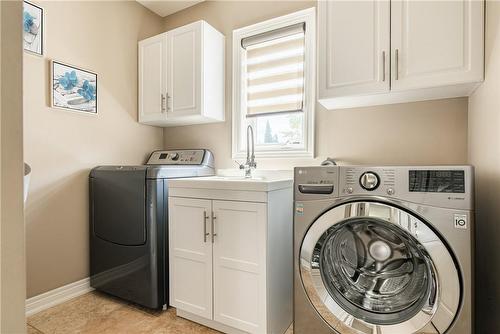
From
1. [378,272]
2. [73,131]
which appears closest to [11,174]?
[378,272]

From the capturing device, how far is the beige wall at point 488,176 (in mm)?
1116

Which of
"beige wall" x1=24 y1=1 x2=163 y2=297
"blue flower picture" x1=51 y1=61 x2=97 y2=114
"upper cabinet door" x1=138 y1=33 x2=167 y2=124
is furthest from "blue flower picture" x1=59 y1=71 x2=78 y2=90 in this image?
"upper cabinet door" x1=138 y1=33 x2=167 y2=124

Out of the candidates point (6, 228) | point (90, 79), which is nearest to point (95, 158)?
point (90, 79)

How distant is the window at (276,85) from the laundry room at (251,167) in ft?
0.05

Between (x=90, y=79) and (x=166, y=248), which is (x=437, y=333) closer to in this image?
(x=166, y=248)

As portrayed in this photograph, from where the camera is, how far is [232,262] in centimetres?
159

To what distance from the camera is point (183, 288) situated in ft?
5.86

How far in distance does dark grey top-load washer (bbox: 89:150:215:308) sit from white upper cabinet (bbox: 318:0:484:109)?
52.1 inches

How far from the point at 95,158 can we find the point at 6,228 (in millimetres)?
2021

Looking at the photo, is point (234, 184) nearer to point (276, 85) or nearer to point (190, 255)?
point (190, 255)

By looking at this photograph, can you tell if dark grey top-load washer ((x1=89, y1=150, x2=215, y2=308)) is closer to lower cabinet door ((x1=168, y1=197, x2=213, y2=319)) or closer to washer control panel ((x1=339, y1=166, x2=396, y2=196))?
lower cabinet door ((x1=168, y1=197, x2=213, y2=319))

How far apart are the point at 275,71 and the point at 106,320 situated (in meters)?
2.30

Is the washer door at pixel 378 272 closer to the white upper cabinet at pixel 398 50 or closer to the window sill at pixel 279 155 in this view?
the white upper cabinet at pixel 398 50

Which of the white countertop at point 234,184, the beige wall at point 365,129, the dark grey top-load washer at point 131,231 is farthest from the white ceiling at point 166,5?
the white countertop at point 234,184
